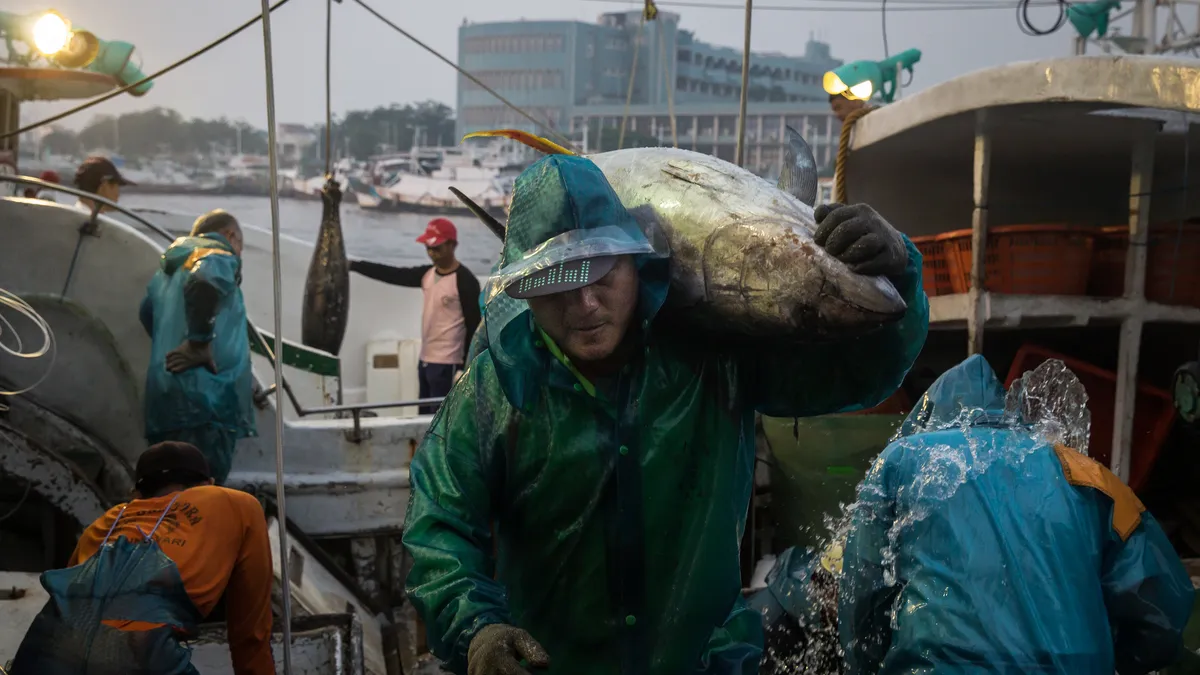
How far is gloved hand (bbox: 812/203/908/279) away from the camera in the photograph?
5.81 ft

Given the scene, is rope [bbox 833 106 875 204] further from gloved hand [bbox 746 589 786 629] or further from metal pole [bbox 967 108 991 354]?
gloved hand [bbox 746 589 786 629]

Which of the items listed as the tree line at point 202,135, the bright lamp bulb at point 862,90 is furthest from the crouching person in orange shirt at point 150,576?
the tree line at point 202,135

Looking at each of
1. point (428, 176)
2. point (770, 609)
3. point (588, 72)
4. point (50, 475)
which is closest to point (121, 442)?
point (50, 475)

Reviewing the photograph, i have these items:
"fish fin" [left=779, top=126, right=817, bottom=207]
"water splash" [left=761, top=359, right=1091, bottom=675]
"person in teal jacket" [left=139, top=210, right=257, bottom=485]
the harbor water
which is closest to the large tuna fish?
"fish fin" [left=779, top=126, right=817, bottom=207]

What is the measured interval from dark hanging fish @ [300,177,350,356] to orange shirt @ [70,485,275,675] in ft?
13.4

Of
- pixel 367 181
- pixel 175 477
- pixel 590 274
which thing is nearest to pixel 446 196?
pixel 367 181

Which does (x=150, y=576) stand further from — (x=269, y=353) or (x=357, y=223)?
(x=357, y=223)

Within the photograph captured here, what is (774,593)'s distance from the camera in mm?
4078

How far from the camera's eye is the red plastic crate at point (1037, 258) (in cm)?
589

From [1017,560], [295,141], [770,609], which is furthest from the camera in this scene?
[295,141]

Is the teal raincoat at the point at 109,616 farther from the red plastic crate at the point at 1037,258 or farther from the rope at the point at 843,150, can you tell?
the rope at the point at 843,150

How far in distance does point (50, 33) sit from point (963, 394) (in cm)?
633

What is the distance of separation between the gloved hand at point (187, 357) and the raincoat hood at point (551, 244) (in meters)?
3.93

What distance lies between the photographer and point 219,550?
12.0 feet
